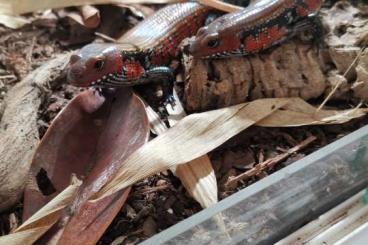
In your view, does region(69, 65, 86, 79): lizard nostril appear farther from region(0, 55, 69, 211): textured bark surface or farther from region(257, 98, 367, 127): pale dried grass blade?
region(257, 98, 367, 127): pale dried grass blade

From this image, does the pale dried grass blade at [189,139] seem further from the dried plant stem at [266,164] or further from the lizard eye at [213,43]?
the lizard eye at [213,43]

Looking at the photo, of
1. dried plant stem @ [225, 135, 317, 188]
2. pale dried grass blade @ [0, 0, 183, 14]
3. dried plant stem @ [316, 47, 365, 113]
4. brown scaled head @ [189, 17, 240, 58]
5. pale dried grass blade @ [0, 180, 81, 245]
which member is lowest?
dried plant stem @ [225, 135, 317, 188]

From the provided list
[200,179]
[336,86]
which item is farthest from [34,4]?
[336,86]

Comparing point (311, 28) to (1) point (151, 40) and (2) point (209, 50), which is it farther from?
(1) point (151, 40)

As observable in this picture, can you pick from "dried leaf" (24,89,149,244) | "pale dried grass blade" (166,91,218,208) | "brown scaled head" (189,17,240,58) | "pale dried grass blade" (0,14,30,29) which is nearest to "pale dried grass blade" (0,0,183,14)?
"pale dried grass blade" (0,14,30,29)

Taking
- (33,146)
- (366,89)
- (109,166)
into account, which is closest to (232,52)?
(366,89)
